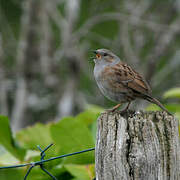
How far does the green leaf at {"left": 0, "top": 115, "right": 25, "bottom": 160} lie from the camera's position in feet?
8.59

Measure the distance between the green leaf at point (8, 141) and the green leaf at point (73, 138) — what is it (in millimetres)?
294

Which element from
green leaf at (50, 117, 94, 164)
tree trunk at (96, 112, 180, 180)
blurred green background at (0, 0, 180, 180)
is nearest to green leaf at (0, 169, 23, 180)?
blurred green background at (0, 0, 180, 180)

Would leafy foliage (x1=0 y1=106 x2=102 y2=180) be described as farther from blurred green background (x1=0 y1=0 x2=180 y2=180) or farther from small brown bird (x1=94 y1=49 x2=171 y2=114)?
small brown bird (x1=94 y1=49 x2=171 y2=114)

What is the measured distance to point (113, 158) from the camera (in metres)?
1.81

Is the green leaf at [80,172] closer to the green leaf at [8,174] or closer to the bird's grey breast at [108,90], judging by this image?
the green leaf at [8,174]

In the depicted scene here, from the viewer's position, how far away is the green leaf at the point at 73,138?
103 inches

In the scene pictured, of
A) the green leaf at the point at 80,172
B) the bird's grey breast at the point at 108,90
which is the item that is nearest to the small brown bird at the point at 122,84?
the bird's grey breast at the point at 108,90

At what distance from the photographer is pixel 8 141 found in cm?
271

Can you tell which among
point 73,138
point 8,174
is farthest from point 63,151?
point 8,174

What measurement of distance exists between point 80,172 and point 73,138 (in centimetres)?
29

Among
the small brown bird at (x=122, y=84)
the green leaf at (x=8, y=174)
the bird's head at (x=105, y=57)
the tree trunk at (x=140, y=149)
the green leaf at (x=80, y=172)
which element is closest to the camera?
the tree trunk at (x=140, y=149)

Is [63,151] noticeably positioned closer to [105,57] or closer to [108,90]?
[108,90]

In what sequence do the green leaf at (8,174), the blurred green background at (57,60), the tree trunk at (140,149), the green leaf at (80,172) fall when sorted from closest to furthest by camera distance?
the tree trunk at (140,149)
the green leaf at (80,172)
the green leaf at (8,174)
the blurred green background at (57,60)

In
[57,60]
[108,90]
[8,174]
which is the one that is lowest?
[8,174]
